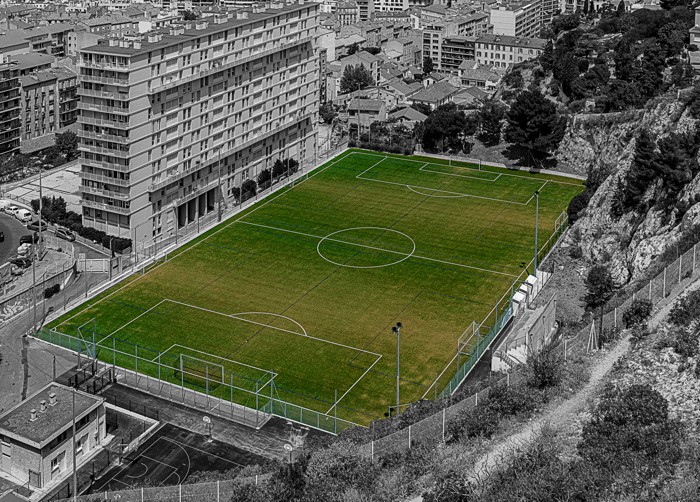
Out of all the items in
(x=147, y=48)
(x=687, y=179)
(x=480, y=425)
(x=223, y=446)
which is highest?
(x=147, y=48)

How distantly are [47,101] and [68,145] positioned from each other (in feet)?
43.0

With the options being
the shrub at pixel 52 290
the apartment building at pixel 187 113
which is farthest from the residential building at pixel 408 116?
the shrub at pixel 52 290

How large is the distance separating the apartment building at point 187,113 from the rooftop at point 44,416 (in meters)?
31.2

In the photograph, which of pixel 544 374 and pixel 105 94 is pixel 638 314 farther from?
pixel 105 94

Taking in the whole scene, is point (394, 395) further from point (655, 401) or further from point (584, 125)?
point (584, 125)

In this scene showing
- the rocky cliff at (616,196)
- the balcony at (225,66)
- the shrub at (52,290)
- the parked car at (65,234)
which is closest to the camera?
the rocky cliff at (616,196)

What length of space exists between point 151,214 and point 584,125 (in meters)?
46.1

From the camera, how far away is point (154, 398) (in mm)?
56625

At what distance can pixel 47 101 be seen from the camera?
404 ft

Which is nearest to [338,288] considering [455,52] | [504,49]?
[504,49]

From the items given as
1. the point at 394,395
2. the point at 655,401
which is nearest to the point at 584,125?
the point at 394,395

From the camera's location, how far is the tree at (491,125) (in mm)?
106125

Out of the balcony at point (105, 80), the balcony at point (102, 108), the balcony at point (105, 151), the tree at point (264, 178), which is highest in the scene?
the balcony at point (105, 80)

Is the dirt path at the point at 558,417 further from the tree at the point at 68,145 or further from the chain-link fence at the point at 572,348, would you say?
the tree at the point at 68,145
